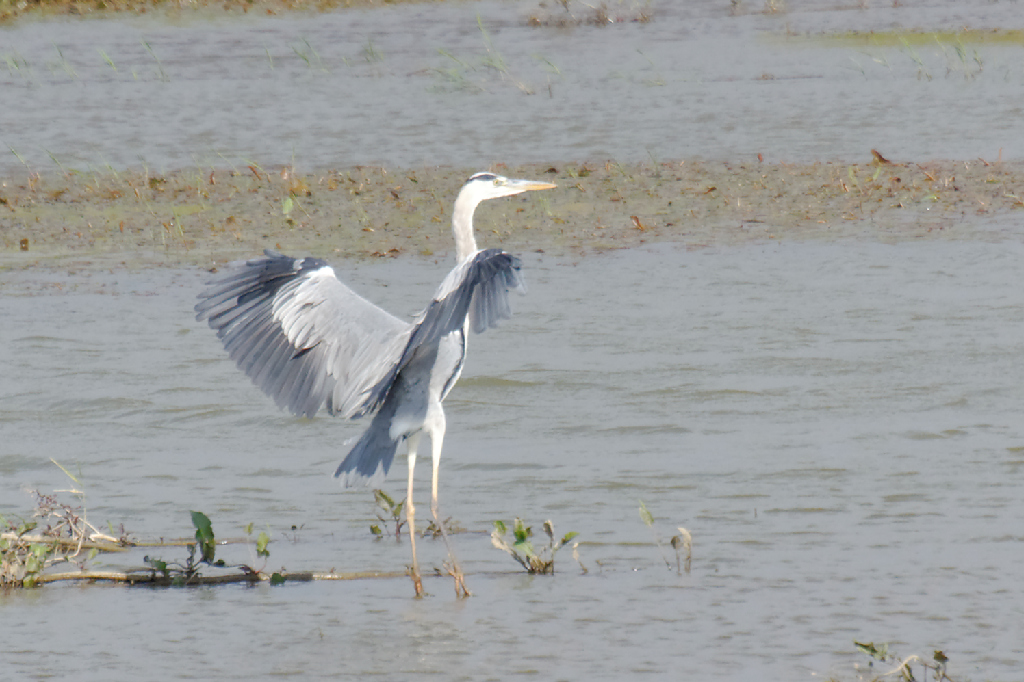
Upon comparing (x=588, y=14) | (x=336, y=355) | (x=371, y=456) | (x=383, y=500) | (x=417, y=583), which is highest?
(x=588, y=14)

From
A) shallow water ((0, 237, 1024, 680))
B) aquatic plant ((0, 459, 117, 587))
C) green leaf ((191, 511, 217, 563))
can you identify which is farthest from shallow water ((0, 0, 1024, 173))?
green leaf ((191, 511, 217, 563))

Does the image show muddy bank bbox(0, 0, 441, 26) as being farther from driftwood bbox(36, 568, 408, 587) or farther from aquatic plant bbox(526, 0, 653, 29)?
driftwood bbox(36, 568, 408, 587)

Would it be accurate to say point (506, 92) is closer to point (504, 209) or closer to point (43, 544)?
point (504, 209)

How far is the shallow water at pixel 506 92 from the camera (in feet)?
45.4

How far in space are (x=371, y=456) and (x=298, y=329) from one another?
50 cm

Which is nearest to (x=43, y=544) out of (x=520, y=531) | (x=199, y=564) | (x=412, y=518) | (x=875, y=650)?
(x=199, y=564)

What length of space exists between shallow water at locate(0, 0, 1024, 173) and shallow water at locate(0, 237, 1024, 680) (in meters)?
3.84

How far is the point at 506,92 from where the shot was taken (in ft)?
55.2

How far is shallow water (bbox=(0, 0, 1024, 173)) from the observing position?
45.4 feet

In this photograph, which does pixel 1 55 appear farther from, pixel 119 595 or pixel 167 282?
pixel 119 595

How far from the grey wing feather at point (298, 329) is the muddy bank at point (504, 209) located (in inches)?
197

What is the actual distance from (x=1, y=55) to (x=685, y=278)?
13922mm

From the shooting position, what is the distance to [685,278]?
9594 mm

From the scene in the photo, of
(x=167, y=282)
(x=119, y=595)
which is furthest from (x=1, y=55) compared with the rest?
(x=119, y=595)
